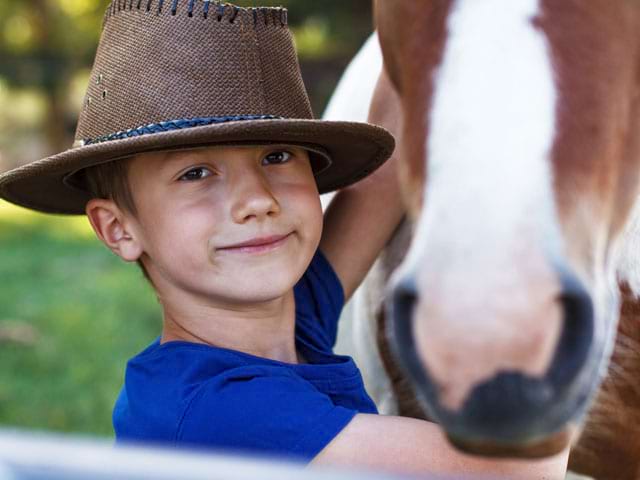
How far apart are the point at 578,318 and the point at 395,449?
0.43 metres

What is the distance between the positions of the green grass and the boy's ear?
1.71m

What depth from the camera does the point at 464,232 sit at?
747 millimetres

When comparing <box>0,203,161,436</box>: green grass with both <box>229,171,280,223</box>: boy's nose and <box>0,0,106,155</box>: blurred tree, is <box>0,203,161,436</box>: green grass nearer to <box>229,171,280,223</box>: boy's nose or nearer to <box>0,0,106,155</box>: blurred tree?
<box>229,171,280,223</box>: boy's nose

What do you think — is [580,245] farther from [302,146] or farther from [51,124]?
[51,124]

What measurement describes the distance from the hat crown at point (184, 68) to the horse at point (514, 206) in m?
0.38

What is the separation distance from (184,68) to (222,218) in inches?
9.1

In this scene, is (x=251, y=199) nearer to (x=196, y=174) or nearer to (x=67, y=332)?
(x=196, y=174)

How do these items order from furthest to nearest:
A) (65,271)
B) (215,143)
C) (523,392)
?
(65,271)
(215,143)
(523,392)

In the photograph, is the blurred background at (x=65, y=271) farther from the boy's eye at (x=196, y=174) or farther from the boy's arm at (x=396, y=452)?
the boy's arm at (x=396, y=452)

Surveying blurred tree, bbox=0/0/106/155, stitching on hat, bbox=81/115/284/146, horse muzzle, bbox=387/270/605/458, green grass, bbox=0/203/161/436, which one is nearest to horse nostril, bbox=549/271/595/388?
horse muzzle, bbox=387/270/605/458

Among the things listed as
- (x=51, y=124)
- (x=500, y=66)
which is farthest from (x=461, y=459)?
(x=51, y=124)

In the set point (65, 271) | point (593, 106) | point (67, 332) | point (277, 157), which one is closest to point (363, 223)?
point (277, 157)

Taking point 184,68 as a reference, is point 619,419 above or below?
below

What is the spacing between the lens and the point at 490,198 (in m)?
0.75
